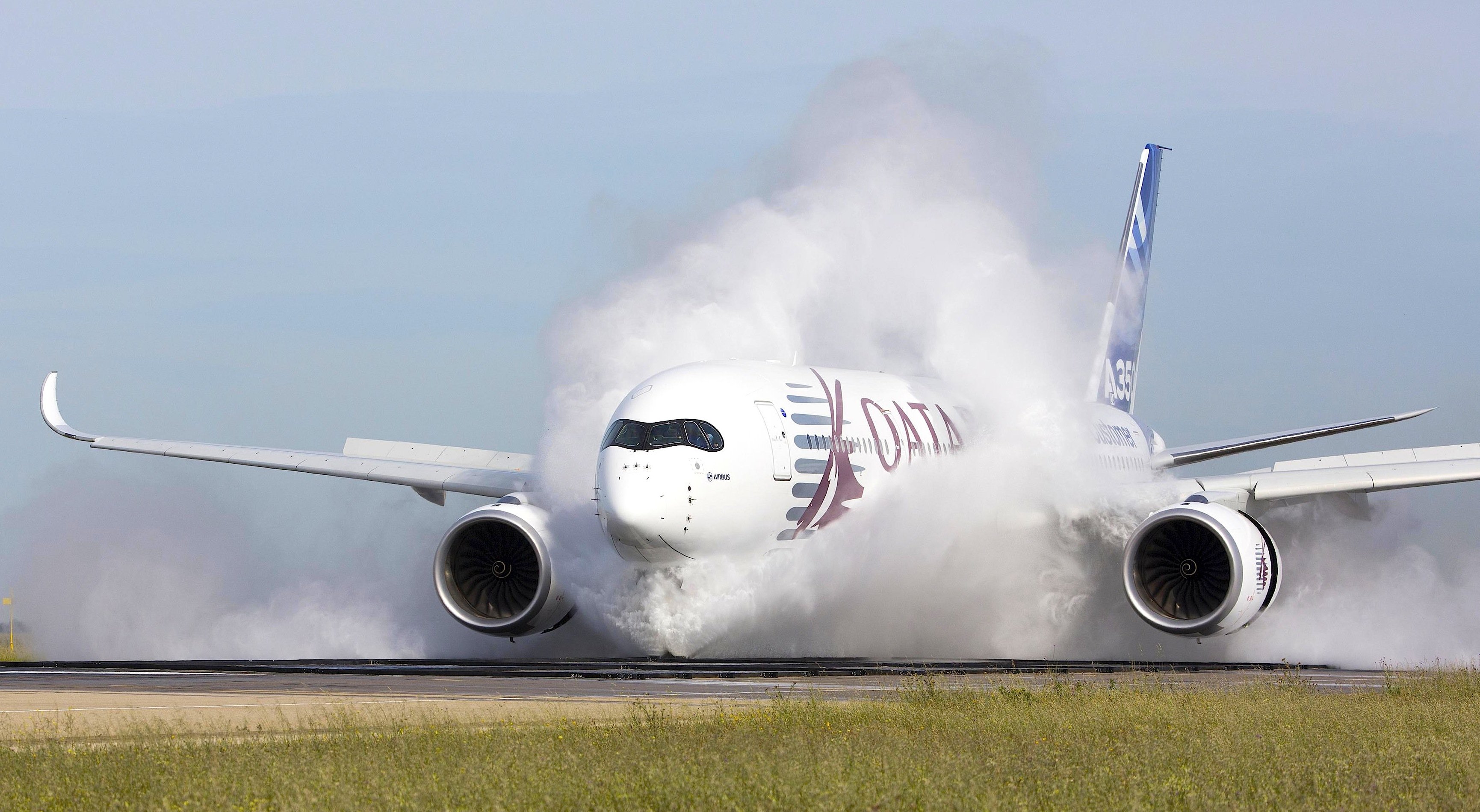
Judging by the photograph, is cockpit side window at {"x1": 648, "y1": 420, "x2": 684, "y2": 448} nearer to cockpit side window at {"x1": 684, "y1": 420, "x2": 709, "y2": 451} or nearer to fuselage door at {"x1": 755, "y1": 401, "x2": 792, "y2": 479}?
cockpit side window at {"x1": 684, "y1": 420, "x2": 709, "y2": 451}

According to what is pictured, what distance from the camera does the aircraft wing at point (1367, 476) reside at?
90.2ft

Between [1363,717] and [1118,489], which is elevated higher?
[1118,489]

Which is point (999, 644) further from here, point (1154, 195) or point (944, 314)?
point (1154, 195)

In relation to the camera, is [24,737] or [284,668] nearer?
[24,737]

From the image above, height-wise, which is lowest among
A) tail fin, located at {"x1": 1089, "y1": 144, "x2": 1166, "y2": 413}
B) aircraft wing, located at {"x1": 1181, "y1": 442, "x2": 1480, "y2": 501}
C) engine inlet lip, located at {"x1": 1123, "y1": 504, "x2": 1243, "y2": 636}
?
engine inlet lip, located at {"x1": 1123, "y1": 504, "x2": 1243, "y2": 636}

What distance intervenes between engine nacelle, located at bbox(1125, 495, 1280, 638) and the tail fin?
42.0ft

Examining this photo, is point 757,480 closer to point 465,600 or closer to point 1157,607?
point 465,600

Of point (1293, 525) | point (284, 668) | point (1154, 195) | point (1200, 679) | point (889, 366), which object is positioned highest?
point (1154, 195)

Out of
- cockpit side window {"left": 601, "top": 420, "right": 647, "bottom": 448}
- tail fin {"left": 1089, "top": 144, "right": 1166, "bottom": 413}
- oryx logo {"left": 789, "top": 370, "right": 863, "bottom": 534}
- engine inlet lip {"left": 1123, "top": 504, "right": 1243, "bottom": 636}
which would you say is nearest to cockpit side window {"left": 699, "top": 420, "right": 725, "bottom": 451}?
cockpit side window {"left": 601, "top": 420, "right": 647, "bottom": 448}

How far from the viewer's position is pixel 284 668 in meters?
21.1

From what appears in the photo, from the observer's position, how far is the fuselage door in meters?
23.6

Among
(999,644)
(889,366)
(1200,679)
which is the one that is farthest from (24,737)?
(889,366)

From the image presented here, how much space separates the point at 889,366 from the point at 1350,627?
896 cm

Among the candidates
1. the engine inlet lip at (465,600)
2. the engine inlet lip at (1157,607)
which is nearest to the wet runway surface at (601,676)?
the engine inlet lip at (1157,607)
